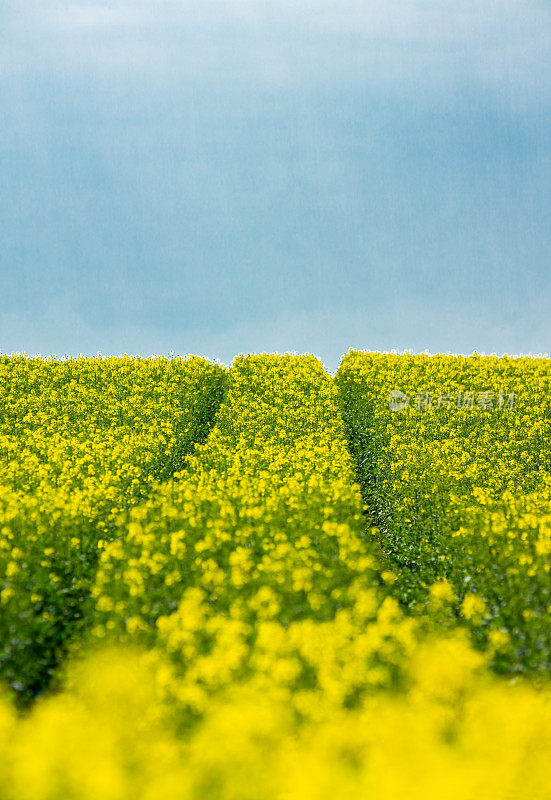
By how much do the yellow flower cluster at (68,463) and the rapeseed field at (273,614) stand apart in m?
0.06

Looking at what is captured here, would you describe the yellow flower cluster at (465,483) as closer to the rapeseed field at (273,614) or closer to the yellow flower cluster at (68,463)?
the rapeseed field at (273,614)

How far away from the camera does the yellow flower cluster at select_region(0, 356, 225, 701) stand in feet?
27.4

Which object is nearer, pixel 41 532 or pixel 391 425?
pixel 41 532

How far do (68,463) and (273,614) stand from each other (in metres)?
8.93

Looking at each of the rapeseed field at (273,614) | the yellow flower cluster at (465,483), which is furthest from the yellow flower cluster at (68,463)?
the yellow flower cluster at (465,483)

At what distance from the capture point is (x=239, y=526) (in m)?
9.91

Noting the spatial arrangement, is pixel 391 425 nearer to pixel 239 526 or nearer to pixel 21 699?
pixel 239 526

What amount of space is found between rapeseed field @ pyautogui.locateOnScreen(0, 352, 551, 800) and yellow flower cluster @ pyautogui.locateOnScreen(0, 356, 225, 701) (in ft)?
0.21

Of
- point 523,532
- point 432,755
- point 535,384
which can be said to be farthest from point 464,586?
point 535,384

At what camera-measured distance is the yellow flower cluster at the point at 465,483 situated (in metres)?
8.31

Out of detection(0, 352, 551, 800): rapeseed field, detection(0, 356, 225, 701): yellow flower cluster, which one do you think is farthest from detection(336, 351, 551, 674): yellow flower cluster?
detection(0, 356, 225, 701): yellow flower cluster

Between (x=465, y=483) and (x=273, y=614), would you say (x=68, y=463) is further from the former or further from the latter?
(x=465, y=483)

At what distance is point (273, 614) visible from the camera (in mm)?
7082

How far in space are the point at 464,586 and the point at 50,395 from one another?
1718 cm
